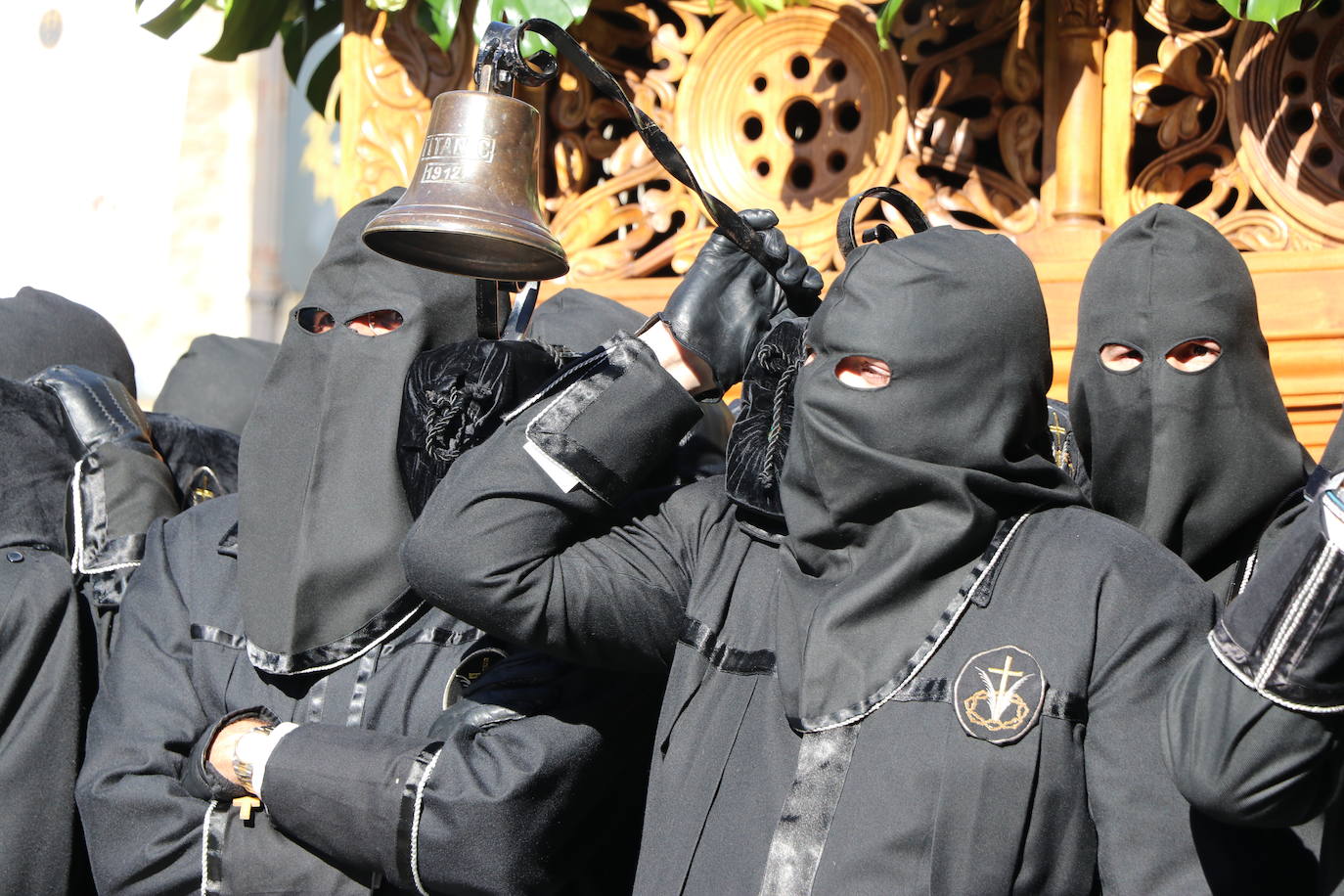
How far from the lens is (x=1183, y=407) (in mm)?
2621

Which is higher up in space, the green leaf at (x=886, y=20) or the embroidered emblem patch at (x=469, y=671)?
the green leaf at (x=886, y=20)

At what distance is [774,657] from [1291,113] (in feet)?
6.93

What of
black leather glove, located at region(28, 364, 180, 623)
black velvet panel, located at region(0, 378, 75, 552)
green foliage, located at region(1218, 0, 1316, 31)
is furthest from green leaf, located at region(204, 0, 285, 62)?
green foliage, located at region(1218, 0, 1316, 31)

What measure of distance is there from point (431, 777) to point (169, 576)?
82 cm

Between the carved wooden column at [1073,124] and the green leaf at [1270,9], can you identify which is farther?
the carved wooden column at [1073,124]

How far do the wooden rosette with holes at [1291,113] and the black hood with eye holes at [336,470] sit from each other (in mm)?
1831

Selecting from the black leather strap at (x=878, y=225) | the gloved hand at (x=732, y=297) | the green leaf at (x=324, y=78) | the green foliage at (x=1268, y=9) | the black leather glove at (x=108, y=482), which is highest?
the green foliage at (x=1268, y=9)

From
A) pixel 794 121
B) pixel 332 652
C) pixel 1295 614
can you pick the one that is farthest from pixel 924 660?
pixel 794 121

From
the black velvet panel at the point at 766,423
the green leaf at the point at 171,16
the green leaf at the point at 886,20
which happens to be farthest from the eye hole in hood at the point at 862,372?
the green leaf at the point at 171,16

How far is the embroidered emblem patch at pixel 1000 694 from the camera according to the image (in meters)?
2.14

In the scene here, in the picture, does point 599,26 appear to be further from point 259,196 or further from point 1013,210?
point 259,196

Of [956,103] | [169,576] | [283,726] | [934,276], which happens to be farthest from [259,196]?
[934,276]

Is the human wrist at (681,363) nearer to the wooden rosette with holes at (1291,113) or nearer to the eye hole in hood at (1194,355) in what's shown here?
the eye hole in hood at (1194,355)

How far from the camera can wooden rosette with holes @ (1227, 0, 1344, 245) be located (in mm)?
3742
